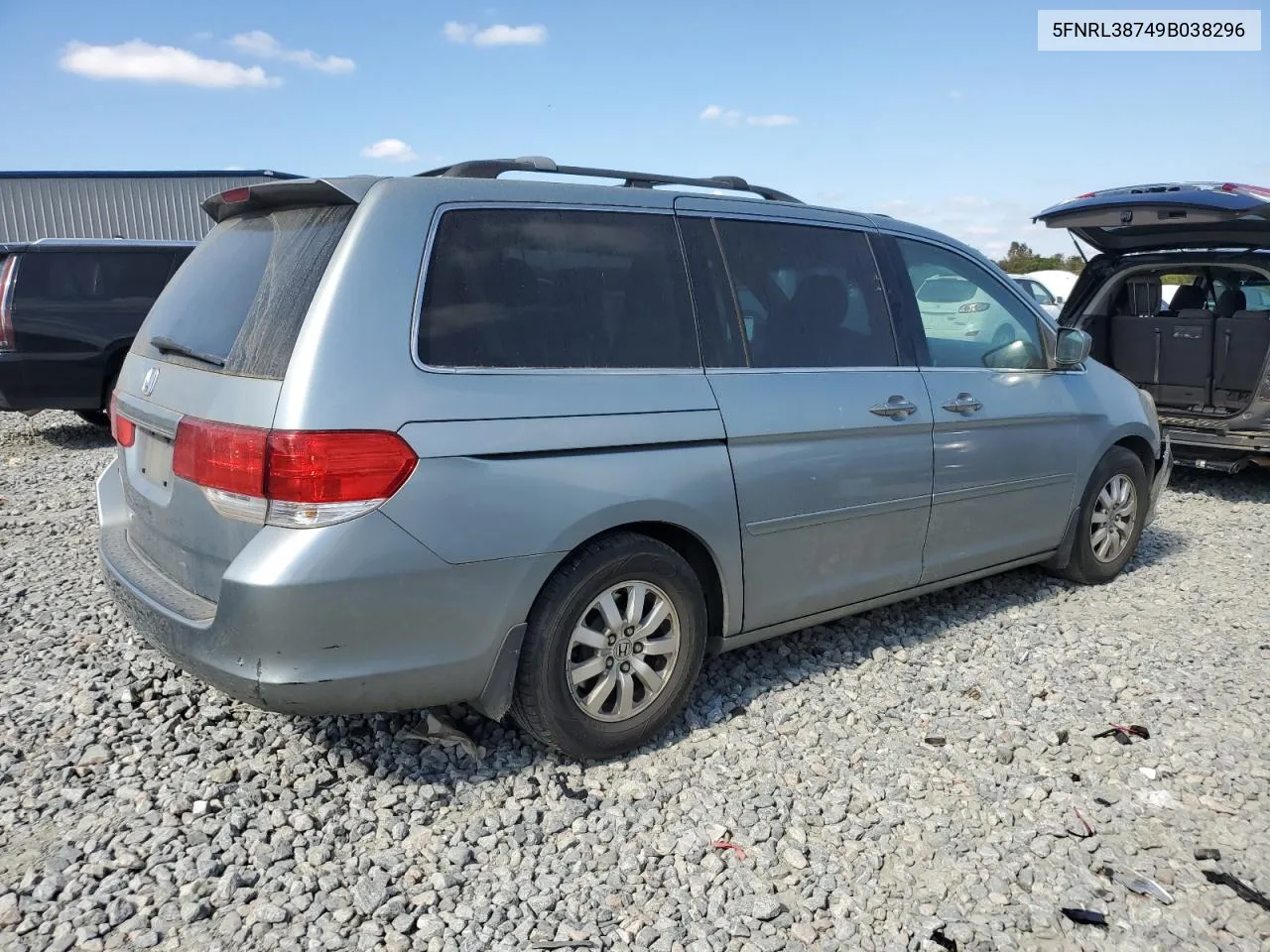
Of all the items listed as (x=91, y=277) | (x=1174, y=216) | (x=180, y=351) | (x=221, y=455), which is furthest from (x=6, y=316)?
(x=1174, y=216)

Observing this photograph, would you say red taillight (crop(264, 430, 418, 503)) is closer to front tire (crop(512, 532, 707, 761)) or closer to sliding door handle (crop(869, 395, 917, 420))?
front tire (crop(512, 532, 707, 761))

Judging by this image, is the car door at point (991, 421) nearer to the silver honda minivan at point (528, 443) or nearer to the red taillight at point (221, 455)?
the silver honda minivan at point (528, 443)

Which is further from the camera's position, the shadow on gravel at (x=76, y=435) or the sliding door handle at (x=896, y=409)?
the shadow on gravel at (x=76, y=435)

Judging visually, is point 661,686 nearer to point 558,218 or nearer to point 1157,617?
point 558,218

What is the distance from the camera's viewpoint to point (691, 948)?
2436 millimetres

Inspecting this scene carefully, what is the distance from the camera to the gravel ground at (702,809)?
2514 mm

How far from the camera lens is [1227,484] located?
7.91 m

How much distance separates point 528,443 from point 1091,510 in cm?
343

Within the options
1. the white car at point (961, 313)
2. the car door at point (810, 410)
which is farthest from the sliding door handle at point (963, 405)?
the white car at point (961, 313)

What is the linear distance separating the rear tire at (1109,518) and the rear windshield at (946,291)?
3.89 feet

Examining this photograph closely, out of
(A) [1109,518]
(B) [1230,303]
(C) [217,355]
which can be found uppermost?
(B) [1230,303]

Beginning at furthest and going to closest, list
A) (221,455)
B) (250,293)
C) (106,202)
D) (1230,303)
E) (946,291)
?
(106,202) → (1230,303) → (946,291) → (250,293) → (221,455)

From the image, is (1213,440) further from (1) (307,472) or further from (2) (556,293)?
(1) (307,472)

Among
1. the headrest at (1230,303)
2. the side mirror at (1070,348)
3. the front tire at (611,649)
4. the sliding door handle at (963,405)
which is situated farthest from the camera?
the headrest at (1230,303)
